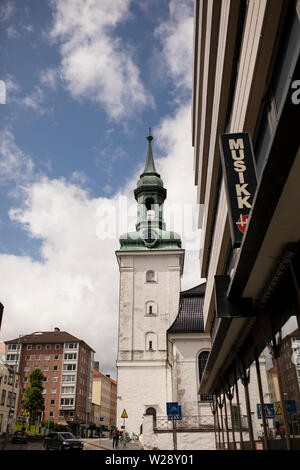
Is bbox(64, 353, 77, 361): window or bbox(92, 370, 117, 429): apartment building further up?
bbox(64, 353, 77, 361): window

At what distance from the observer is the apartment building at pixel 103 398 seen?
11601 cm

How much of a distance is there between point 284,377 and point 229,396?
7412 millimetres

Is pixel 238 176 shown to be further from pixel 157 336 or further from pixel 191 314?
pixel 157 336

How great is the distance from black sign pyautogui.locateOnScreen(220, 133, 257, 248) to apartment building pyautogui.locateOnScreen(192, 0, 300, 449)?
0.07 feet

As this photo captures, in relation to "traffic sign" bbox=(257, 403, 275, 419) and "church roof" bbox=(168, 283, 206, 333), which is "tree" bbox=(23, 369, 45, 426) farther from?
"traffic sign" bbox=(257, 403, 275, 419)

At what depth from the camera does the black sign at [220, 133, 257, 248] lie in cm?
839

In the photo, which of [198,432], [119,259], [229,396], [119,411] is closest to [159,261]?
[119,259]

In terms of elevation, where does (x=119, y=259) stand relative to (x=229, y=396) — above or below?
above

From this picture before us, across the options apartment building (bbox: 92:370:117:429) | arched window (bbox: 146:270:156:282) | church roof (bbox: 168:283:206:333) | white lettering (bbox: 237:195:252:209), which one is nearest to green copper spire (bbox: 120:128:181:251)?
arched window (bbox: 146:270:156:282)

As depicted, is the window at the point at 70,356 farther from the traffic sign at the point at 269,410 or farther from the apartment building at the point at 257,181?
the traffic sign at the point at 269,410

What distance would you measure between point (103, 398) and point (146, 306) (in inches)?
3504

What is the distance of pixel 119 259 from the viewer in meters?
46.0
